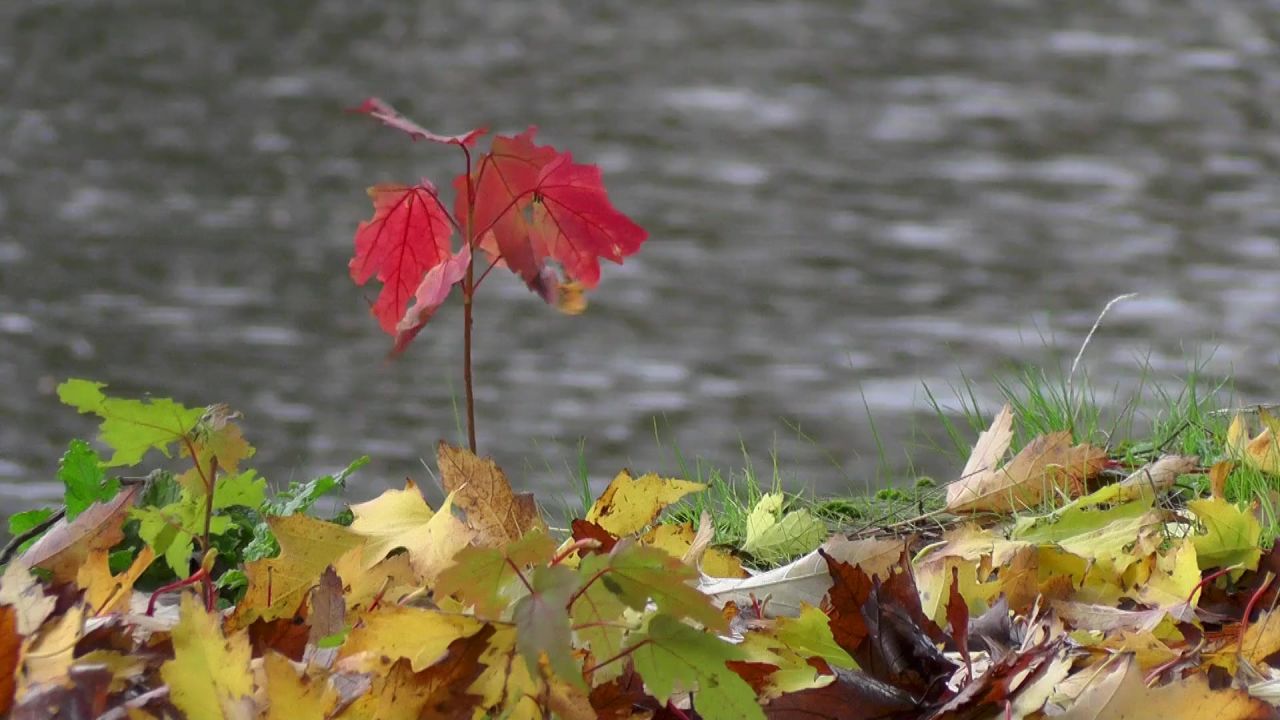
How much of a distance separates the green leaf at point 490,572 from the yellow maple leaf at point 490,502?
0.24 metres

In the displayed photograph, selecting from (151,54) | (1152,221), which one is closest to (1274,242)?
(1152,221)

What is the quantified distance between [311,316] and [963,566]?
630 cm

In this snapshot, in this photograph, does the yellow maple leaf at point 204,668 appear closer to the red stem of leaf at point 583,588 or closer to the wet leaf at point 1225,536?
the red stem of leaf at point 583,588

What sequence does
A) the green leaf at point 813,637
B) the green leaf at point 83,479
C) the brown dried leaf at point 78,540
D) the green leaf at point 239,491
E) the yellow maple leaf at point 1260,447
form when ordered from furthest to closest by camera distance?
the yellow maple leaf at point 1260,447
the green leaf at point 83,479
the green leaf at point 239,491
the brown dried leaf at point 78,540
the green leaf at point 813,637

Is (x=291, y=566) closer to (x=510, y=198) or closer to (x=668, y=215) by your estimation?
(x=510, y=198)

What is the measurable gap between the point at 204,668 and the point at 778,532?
2.79 ft

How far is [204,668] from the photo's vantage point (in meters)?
0.81

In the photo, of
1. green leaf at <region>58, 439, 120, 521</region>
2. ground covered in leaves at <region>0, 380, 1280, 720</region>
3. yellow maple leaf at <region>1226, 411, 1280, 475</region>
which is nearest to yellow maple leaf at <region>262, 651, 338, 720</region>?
ground covered in leaves at <region>0, 380, 1280, 720</region>

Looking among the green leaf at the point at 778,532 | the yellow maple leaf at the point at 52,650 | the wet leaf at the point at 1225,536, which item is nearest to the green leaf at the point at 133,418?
the yellow maple leaf at the point at 52,650

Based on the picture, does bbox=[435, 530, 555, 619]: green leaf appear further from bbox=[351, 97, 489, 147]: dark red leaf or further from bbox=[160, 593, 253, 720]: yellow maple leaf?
bbox=[351, 97, 489, 147]: dark red leaf

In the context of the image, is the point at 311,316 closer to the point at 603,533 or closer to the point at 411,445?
the point at 411,445

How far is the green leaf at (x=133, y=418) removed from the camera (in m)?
0.96

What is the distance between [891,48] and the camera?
11734 mm

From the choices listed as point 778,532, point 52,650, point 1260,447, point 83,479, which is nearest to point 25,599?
point 52,650
